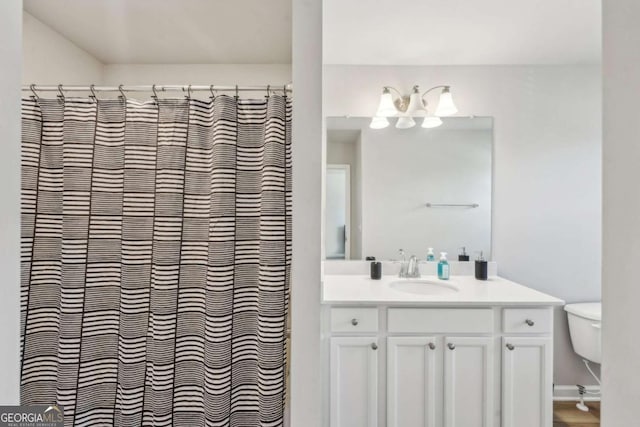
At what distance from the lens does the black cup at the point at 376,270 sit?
210cm

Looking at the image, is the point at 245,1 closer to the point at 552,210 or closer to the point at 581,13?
the point at 581,13

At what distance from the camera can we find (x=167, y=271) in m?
1.32

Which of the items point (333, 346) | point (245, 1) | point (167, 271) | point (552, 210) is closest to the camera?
point (167, 271)

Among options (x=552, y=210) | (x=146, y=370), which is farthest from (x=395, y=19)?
(x=146, y=370)

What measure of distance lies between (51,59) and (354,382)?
247cm

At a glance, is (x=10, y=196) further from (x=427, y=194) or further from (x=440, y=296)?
(x=427, y=194)

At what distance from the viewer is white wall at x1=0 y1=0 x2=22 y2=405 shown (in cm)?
66

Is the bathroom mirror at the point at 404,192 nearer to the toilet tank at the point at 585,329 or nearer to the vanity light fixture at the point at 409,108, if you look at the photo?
the vanity light fixture at the point at 409,108

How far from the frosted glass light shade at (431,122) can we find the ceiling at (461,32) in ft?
1.29

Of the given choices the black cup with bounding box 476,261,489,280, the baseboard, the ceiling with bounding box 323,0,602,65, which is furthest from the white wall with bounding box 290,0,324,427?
the baseboard

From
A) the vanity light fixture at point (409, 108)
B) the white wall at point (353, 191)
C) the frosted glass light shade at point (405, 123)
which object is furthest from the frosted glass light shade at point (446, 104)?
the white wall at point (353, 191)

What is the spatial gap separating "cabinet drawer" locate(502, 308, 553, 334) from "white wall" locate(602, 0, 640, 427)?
120 centimetres

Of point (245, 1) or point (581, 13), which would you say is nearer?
point (245, 1)

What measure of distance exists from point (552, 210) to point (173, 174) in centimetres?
251
